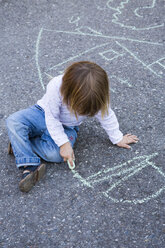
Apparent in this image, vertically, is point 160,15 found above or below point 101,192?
above

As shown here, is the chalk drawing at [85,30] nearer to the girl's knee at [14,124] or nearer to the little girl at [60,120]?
the little girl at [60,120]

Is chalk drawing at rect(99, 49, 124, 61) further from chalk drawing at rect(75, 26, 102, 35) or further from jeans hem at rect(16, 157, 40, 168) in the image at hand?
jeans hem at rect(16, 157, 40, 168)

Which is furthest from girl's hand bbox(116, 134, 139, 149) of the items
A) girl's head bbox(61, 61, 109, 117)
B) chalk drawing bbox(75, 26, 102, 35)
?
chalk drawing bbox(75, 26, 102, 35)

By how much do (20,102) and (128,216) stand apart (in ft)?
5.06

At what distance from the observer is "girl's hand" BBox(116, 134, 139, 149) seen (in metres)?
2.47

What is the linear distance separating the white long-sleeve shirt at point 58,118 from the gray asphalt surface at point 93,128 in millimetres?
209

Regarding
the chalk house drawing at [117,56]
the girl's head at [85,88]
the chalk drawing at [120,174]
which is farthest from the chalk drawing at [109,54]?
the girl's head at [85,88]

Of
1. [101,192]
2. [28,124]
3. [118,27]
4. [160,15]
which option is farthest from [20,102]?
[160,15]

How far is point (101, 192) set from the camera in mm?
2176

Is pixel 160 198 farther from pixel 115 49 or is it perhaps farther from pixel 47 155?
pixel 115 49

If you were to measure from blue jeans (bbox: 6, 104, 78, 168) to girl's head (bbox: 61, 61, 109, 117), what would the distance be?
50cm

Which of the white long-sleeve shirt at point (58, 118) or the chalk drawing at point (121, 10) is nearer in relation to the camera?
the white long-sleeve shirt at point (58, 118)

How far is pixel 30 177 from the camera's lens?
216 cm

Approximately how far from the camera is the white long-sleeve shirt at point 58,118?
2.12m
